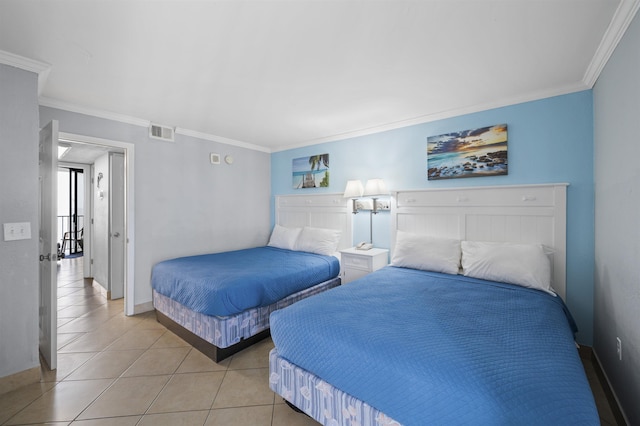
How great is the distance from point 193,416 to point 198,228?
8.65ft

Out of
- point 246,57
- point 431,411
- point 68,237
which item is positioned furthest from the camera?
point 68,237

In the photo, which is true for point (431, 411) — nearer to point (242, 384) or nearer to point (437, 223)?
point (242, 384)

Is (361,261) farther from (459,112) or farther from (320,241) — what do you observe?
(459,112)

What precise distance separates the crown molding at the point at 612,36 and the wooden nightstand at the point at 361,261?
2.47m

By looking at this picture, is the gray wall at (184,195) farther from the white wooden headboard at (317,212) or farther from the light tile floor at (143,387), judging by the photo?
the light tile floor at (143,387)

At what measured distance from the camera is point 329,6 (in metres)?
1.51

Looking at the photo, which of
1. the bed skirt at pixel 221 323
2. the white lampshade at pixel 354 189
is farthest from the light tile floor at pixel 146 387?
the white lampshade at pixel 354 189

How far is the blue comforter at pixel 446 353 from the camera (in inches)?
40.8

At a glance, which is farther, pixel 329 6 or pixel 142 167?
pixel 142 167

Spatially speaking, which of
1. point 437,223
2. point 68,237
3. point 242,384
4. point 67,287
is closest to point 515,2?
point 437,223

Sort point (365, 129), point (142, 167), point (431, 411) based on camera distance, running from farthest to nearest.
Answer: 1. point (365, 129)
2. point (142, 167)
3. point (431, 411)

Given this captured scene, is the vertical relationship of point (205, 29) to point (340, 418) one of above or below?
above

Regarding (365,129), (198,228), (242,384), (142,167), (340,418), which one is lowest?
(242,384)

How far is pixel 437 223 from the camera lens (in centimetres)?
313
